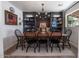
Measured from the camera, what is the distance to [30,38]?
518 centimetres

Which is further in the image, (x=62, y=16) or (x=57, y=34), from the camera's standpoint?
(x=62, y=16)

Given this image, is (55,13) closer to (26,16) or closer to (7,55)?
(26,16)

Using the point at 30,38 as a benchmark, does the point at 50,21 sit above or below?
above

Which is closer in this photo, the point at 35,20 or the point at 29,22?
the point at 35,20

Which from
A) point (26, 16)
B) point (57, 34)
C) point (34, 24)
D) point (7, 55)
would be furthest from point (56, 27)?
point (7, 55)

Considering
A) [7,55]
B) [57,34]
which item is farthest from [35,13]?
[7,55]

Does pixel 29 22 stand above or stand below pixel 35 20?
below

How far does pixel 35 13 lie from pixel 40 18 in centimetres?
61

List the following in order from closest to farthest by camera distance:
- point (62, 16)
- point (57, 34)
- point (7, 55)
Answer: point (7, 55) → point (57, 34) → point (62, 16)

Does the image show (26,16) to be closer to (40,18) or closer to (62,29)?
(40,18)

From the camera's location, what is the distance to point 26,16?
978 cm

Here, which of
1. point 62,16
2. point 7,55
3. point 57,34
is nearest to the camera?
point 7,55

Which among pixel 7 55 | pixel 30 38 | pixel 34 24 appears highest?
pixel 34 24

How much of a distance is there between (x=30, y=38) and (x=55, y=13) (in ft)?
16.9
